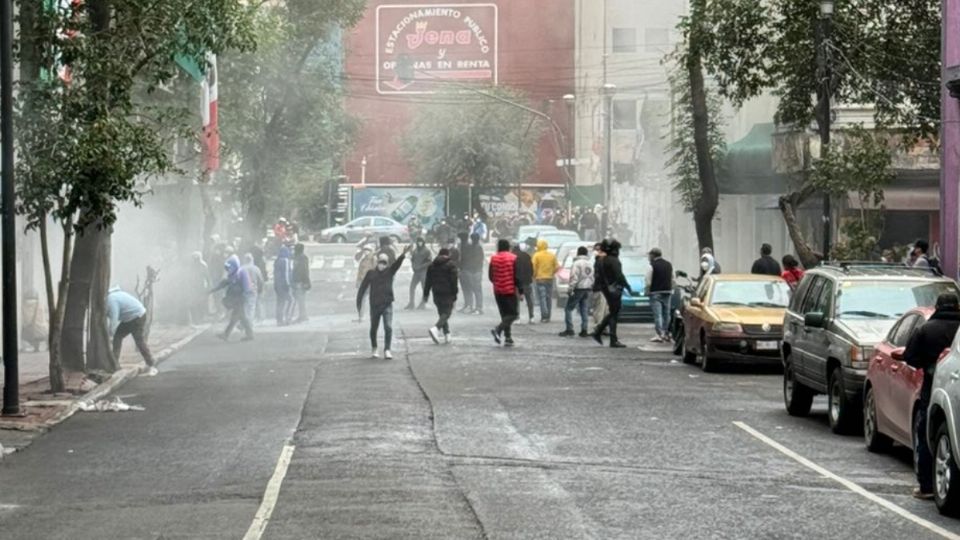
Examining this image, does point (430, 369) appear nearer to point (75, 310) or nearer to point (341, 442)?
point (75, 310)

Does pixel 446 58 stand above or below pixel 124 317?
above

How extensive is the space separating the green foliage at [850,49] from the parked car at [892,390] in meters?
14.5

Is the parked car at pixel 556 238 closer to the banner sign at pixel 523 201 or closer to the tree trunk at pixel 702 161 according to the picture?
the tree trunk at pixel 702 161

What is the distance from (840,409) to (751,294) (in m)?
8.94

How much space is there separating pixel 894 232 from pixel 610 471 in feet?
86.7

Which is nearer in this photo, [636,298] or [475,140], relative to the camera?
[636,298]

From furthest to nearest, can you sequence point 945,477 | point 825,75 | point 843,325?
point 825,75 < point 843,325 < point 945,477

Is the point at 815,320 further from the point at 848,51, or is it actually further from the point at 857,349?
the point at 848,51

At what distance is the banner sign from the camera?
84.9 metres

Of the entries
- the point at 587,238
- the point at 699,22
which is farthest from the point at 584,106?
the point at 699,22

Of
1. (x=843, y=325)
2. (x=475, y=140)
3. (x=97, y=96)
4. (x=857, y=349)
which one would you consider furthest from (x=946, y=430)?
(x=475, y=140)

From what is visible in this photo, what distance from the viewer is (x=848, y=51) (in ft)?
98.7

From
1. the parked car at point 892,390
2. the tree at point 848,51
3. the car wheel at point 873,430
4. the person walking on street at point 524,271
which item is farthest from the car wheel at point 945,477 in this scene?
the person walking on street at point 524,271

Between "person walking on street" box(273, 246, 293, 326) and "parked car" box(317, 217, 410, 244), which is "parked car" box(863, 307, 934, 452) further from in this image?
"parked car" box(317, 217, 410, 244)
